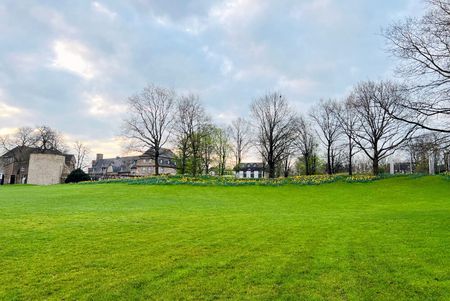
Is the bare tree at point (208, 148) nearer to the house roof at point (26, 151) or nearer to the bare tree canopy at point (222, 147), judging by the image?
the bare tree canopy at point (222, 147)

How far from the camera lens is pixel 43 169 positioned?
1624 inches

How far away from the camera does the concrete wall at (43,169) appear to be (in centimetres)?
4091

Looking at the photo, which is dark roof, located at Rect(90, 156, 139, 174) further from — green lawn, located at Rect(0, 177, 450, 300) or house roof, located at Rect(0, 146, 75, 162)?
green lawn, located at Rect(0, 177, 450, 300)

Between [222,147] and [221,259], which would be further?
[222,147]

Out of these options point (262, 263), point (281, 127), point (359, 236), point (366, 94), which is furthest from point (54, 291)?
point (281, 127)

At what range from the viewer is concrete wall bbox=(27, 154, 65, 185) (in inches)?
1610

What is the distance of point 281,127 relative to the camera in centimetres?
3828

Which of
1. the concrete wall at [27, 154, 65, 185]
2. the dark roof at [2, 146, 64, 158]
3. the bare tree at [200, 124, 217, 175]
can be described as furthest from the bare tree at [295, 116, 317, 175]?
the dark roof at [2, 146, 64, 158]

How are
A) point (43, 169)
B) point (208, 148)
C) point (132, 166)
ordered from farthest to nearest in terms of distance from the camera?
point (132, 166), point (208, 148), point (43, 169)

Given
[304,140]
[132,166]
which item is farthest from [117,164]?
[304,140]

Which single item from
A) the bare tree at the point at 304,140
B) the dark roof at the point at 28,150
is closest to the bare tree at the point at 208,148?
the bare tree at the point at 304,140

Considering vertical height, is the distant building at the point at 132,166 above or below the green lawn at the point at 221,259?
above

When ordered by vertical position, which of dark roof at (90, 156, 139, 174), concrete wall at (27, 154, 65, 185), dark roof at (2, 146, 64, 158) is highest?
dark roof at (2, 146, 64, 158)

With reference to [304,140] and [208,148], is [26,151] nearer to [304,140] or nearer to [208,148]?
[208,148]
